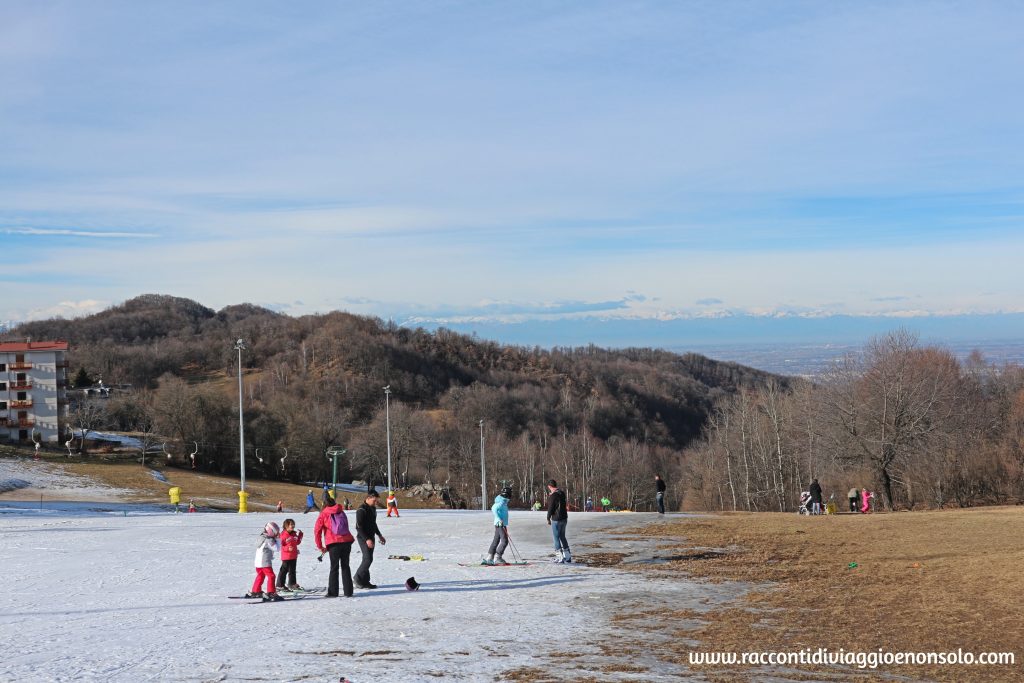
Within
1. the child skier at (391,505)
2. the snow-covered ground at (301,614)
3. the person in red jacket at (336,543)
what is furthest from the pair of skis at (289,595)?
the child skier at (391,505)

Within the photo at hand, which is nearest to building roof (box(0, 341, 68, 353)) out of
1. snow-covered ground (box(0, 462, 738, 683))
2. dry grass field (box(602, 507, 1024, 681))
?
snow-covered ground (box(0, 462, 738, 683))

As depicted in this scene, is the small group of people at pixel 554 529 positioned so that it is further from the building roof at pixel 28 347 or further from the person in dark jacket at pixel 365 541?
the building roof at pixel 28 347

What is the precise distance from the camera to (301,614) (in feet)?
58.9

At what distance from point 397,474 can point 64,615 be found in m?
95.9

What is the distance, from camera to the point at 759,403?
333 ft

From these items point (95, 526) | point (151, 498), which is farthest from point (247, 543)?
point (151, 498)

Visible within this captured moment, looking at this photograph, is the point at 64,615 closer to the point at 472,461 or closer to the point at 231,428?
the point at 231,428

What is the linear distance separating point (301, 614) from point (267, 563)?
5.90ft

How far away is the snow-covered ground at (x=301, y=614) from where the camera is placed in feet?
45.2

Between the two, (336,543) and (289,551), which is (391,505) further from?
(336,543)

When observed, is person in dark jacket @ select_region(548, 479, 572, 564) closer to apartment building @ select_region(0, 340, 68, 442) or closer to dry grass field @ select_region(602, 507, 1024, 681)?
dry grass field @ select_region(602, 507, 1024, 681)

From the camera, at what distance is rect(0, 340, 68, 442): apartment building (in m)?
96.6

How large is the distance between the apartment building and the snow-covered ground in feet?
241

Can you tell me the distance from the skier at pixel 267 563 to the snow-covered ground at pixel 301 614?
0.40 metres
